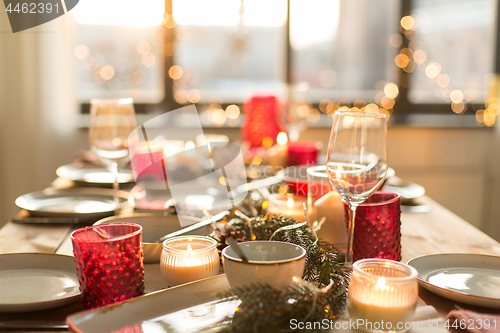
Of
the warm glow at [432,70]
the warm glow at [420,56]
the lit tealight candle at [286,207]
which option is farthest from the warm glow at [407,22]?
the lit tealight candle at [286,207]

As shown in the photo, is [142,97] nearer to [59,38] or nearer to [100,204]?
[59,38]

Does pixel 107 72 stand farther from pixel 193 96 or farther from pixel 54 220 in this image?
pixel 54 220

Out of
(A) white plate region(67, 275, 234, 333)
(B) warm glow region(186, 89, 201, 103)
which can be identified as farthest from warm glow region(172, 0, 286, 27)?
(A) white plate region(67, 275, 234, 333)

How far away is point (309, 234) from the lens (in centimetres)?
66

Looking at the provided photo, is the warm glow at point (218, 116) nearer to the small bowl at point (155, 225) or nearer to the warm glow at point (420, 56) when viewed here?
the warm glow at point (420, 56)

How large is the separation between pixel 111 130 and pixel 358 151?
0.64 metres

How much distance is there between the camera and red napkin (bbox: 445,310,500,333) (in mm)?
509

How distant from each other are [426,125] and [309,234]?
237cm

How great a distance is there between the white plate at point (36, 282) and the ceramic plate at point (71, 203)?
327 millimetres

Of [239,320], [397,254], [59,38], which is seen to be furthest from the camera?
[59,38]

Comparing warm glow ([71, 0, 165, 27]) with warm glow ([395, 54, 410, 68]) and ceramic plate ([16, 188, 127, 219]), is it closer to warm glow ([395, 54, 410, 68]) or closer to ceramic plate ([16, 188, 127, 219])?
warm glow ([395, 54, 410, 68])

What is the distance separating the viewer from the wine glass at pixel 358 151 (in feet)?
2.00

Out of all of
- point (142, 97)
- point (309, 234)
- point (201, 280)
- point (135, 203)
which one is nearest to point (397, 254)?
point (309, 234)

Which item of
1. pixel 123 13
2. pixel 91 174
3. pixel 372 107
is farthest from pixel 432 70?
pixel 91 174
